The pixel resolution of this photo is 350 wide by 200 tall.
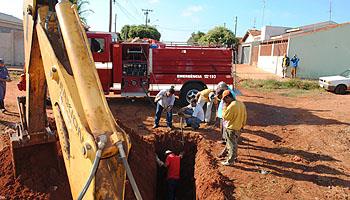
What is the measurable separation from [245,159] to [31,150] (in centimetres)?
479

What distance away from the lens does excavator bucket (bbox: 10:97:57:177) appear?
519 cm

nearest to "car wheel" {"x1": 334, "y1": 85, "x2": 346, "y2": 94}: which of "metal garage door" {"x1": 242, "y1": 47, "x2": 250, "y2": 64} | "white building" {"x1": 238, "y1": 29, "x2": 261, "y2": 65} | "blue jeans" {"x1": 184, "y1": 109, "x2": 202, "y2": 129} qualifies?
"blue jeans" {"x1": 184, "y1": 109, "x2": 202, "y2": 129}

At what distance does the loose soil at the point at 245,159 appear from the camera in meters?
6.01

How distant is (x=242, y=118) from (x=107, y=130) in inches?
202

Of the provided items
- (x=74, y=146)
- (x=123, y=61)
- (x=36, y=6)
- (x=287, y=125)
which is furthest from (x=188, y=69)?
(x=74, y=146)

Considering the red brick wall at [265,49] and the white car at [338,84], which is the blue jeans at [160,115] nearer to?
the white car at [338,84]

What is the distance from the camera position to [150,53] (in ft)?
39.2

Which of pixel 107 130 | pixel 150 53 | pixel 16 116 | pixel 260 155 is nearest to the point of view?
pixel 107 130

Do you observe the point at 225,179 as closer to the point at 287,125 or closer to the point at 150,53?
the point at 287,125

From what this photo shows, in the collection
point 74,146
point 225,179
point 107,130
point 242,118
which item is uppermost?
point 107,130

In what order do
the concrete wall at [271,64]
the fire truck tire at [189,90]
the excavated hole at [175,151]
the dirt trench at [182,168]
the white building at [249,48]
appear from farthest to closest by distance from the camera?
the white building at [249,48]
the concrete wall at [271,64]
the fire truck tire at [189,90]
the excavated hole at [175,151]
the dirt trench at [182,168]

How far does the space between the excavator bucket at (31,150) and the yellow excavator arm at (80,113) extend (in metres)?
2.13

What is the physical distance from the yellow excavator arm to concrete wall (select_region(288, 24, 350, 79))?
24358 millimetres

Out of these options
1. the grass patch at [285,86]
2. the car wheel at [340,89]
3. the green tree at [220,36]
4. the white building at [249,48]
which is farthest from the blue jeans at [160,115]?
the green tree at [220,36]
